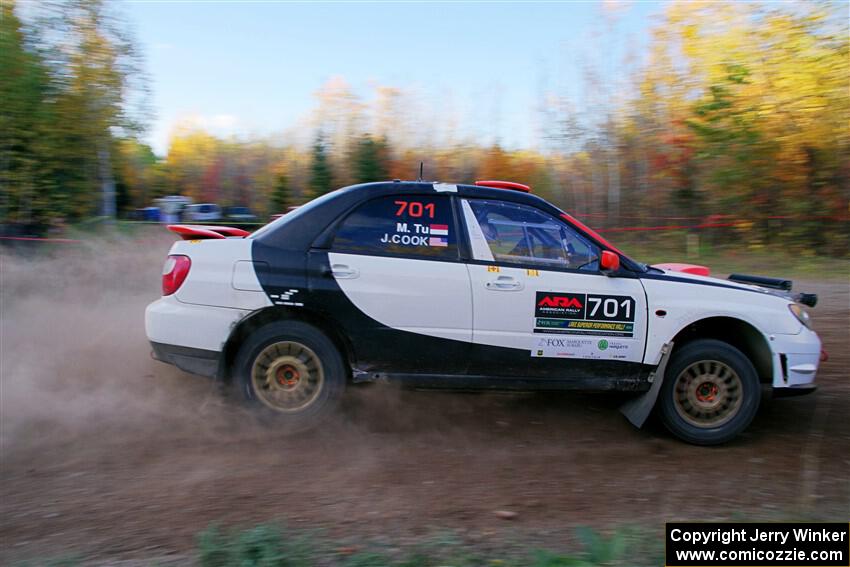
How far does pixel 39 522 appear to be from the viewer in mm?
3994

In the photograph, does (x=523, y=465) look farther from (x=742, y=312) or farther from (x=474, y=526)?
(x=742, y=312)

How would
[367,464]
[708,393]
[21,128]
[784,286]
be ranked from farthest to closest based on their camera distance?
[21,128] < [784,286] < [708,393] < [367,464]

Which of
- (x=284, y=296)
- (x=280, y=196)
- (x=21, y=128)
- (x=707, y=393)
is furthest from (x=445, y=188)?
(x=280, y=196)

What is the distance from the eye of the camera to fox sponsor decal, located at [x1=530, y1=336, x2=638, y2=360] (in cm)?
527

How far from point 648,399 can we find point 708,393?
0.46 m

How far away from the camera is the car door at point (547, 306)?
17.1 ft

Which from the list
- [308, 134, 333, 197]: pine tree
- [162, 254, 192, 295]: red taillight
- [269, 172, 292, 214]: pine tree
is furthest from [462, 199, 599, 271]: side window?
[269, 172, 292, 214]: pine tree

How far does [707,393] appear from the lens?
213 inches

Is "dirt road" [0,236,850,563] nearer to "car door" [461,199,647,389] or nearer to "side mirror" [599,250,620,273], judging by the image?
"car door" [461,199,647,389]

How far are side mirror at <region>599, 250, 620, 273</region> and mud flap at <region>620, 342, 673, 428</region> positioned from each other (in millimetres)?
714

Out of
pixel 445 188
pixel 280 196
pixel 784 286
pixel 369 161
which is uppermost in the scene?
pixel 369 161

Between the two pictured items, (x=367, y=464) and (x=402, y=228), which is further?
(x=402, y=228)

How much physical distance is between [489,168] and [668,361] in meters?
16.7

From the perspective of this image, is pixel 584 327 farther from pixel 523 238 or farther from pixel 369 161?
pixel 369 161
